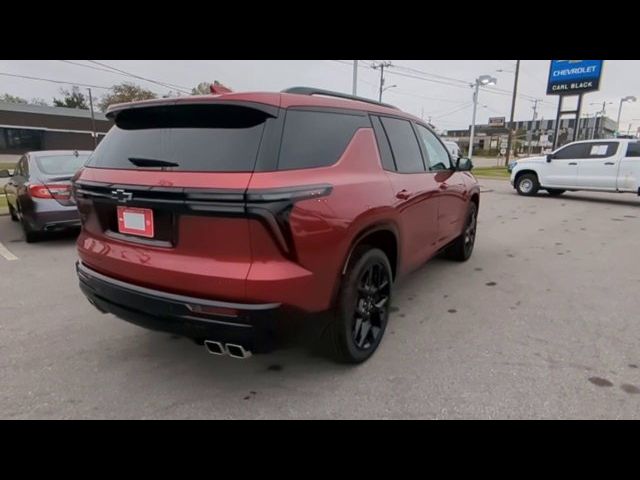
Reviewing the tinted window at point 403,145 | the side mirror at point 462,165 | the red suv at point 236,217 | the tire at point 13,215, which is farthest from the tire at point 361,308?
the tire at point 13,215

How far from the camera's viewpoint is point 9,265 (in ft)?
17.4

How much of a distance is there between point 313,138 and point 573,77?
27411 millimetres

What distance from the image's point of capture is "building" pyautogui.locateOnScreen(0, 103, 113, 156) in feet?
147

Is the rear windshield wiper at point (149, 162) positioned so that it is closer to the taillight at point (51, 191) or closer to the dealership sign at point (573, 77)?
the taillight at point (51, 191)

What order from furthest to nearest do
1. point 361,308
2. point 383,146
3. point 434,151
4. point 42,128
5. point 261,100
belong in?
point 42,128 < point 434,151 < point 383,146 < point 361,308 < point 261,100

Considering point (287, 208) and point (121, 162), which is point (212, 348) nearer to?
point (287, 208)

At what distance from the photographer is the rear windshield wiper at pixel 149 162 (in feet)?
7.63

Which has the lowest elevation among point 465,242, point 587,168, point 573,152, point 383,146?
point 465,242

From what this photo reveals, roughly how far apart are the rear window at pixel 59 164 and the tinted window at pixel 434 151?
5468 mm

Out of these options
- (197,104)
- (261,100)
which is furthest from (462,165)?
(197,104)

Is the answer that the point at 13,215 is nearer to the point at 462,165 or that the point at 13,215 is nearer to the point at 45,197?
the point at 45,197

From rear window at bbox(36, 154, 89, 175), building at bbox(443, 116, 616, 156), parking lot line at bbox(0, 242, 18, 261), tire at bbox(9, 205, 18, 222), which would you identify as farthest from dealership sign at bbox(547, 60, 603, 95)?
building at bbox(443, 116, 616, 156)

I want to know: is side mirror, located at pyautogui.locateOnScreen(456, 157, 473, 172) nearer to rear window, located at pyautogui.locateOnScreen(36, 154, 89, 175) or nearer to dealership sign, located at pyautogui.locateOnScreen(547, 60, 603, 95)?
rear window, located at pyautogui.locateOnScreen(36, 154, 89, 175)

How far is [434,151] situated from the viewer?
4.41 meters
